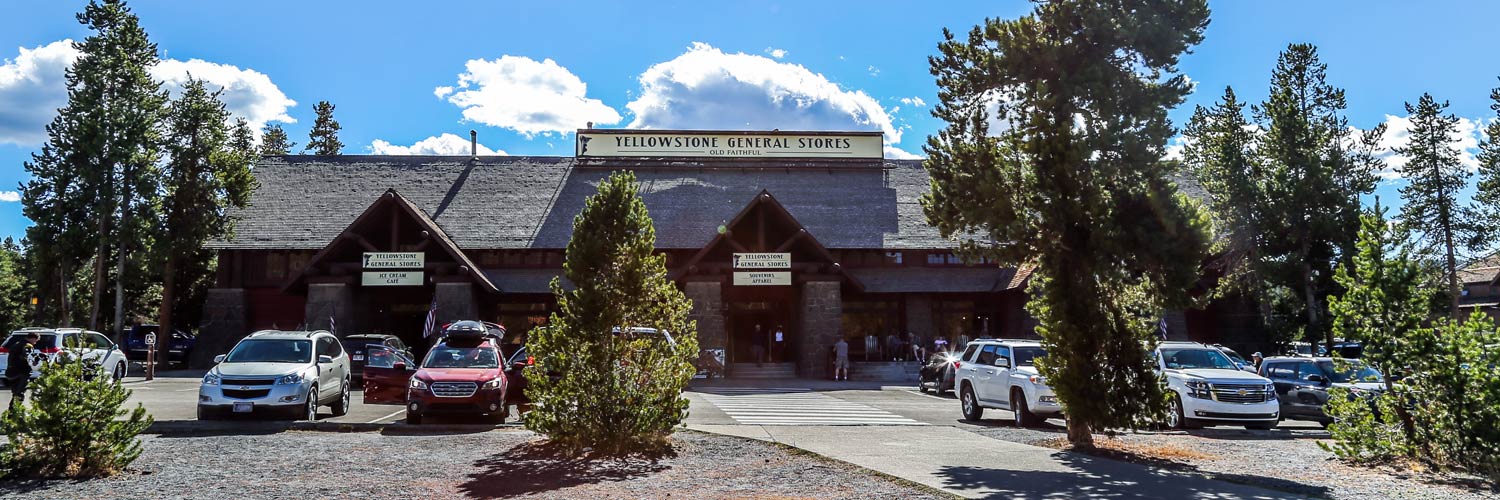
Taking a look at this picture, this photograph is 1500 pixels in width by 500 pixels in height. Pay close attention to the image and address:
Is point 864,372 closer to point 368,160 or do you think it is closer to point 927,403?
point 927,403

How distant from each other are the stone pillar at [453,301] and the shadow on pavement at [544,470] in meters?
19.2

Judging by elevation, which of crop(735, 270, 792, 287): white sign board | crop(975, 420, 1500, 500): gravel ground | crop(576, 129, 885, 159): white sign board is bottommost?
crop(975, 420, 1500, 500): gravel ground

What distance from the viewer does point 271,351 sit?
16125 millimetres

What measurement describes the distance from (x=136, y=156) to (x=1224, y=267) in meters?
39.1

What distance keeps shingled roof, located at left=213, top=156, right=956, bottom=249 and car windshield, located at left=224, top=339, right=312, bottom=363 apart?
17765mm

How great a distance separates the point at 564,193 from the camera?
38.4 meters

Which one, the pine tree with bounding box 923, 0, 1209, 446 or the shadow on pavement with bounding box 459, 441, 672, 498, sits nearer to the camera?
the shadow on pavement with bounding box 459, 441, 672, 498

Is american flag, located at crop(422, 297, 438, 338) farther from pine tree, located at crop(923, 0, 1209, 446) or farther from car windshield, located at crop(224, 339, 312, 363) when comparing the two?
pine tree, located at crop(923, 0, 1209, 446)

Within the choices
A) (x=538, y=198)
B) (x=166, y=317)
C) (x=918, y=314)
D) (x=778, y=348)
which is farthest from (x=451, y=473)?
(x=166, y=317)

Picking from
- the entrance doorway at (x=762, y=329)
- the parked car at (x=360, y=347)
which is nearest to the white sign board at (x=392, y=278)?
the parked car at (x=360, y=347)

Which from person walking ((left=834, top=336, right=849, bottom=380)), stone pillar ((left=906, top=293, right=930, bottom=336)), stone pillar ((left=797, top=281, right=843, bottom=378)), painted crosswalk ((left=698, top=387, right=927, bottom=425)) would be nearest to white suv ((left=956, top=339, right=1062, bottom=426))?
painted crosswalk ((left=698, top=387, right=927, bottom=425))

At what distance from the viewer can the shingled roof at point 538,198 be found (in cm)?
3494

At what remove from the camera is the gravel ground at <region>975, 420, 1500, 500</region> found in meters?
9.43

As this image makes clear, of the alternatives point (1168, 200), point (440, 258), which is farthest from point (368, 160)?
point (1168, 200)
